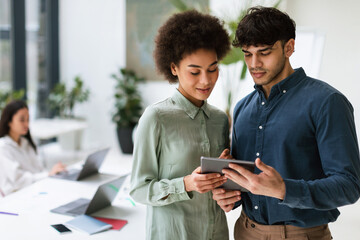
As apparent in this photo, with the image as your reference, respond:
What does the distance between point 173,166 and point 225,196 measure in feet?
0.79

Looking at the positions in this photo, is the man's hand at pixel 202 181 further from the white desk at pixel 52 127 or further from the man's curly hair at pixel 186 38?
the white desk at pixel 52 127

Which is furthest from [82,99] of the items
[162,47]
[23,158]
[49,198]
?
[162,47]

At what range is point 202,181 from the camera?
1356mm

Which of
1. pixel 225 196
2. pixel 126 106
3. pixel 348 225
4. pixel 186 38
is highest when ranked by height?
pixel 186 38

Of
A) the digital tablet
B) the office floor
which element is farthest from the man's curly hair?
the office floor

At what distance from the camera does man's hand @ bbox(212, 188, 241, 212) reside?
4.88 ft

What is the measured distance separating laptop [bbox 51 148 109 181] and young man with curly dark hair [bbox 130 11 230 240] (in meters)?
1.33

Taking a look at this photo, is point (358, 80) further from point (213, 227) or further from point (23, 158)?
point (23, 158)

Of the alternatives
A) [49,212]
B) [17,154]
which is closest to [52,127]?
[17,154]

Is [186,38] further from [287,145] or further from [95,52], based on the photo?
[95,52]

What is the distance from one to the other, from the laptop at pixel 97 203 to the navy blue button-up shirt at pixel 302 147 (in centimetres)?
88

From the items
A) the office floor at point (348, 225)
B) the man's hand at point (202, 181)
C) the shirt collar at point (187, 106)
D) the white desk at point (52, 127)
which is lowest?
the office floor at point (348, 225)

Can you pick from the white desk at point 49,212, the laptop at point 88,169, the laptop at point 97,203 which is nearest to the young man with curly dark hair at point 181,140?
the white desk at point 49,212

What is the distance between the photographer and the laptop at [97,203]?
2.17 m
